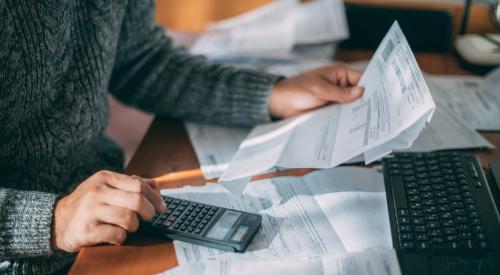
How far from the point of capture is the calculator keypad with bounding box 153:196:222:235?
2.35ft

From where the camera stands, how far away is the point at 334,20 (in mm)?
1378

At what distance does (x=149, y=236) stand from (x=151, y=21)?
51cm

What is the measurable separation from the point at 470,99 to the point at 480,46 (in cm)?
21

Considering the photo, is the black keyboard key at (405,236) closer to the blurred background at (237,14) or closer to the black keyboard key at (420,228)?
the black keyboard key at (420,228)

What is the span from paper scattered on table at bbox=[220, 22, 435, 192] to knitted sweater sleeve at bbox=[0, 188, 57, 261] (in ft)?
0.78

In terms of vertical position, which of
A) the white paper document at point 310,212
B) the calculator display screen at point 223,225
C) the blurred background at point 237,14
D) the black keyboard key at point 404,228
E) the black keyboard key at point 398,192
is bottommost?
the blurred background at point 237,14

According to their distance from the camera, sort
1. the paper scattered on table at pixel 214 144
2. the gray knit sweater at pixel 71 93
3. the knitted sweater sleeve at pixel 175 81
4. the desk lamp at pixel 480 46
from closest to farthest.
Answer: the gray knit sweater at pixel 71 93 < the paper scattered on table at pixel 214 144 < the knitted sweater sleeve at pixel 175 81 < the desk lamp at pixel 480 46

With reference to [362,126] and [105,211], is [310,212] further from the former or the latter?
[105,211]

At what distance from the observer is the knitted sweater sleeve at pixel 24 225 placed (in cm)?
70

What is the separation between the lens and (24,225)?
70 cm

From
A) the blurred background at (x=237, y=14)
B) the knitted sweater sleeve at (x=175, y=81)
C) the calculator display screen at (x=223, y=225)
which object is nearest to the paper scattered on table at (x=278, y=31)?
the blurred background at (x=237, y=14)

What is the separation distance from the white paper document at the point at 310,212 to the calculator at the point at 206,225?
0.03ft

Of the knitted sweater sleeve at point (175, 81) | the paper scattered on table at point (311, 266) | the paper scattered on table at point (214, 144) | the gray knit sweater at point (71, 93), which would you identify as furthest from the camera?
the knitted sweater sleeve at point (175, 81)

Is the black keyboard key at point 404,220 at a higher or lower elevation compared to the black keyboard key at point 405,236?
lower
